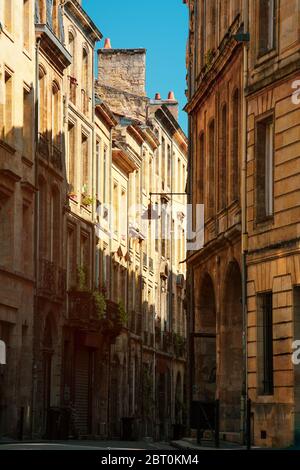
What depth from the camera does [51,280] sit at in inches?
2003

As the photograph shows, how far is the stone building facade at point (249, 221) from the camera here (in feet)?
111

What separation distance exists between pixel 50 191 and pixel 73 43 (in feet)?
29.0

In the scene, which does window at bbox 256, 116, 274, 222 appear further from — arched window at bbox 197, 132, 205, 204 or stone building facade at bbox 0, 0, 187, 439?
stone building facade at bbox 0, 0, 187, 439

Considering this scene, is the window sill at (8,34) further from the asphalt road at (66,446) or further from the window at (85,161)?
the asphalt road at (66,446)

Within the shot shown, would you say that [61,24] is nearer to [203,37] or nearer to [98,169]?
[98,169]

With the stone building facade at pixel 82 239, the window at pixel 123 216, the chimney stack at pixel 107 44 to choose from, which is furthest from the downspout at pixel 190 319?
the chimney stack at pixel 107 44

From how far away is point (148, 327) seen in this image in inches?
2980

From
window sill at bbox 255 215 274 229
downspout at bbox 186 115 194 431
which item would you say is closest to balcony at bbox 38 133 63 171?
downspout at bbox 186 115 194 431

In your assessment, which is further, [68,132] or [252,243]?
[68,132]

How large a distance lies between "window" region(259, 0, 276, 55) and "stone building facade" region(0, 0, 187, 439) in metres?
11.0

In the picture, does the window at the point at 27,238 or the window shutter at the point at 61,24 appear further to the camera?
the window shutter at the point at 61,24

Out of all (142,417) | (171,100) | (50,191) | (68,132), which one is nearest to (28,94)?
(50,191)

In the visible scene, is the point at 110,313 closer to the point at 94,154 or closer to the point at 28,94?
the point at 94,154

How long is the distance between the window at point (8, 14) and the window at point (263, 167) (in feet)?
43.3
